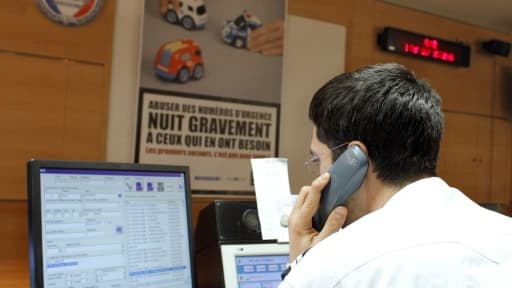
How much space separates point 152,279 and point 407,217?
651 millimetres

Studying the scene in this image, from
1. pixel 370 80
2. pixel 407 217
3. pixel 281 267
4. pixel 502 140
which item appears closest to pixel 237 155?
pixel 281 267

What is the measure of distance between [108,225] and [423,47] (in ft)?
8.86

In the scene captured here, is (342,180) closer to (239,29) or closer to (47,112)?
(47,112)

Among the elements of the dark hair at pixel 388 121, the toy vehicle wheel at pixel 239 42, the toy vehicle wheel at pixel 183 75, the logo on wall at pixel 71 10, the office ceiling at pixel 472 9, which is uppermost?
the office ceiling at pixel 472 9

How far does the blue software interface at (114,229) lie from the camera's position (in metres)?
1.07

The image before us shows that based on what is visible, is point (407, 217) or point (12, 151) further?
point (12, 151)

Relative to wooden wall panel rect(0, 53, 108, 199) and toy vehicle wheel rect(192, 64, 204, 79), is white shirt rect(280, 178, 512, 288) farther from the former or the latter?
toy vehicle wheel rect(192, 64, 204, 79)

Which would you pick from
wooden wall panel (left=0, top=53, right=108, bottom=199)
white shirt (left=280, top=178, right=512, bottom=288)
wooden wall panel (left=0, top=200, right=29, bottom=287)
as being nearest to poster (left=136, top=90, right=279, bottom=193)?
wooden wall panel (left=0, top=53, right=108, bottom=199)

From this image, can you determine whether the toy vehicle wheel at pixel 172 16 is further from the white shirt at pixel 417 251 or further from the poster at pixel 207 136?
the white shirt at pixel 417 251

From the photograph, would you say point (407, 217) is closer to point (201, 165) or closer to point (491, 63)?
point (201, 165)

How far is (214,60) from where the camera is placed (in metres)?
2.59

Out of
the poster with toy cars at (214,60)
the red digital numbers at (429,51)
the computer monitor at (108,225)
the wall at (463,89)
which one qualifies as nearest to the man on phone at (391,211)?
the computer monitor at (108,225)

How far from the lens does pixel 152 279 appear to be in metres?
1.20

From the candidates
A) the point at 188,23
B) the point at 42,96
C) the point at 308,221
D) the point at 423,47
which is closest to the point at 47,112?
the point at 42,96
